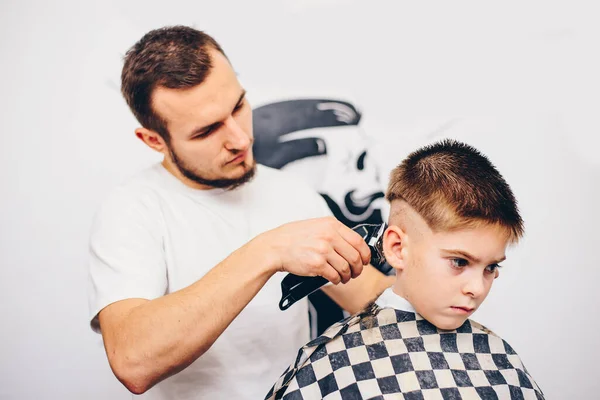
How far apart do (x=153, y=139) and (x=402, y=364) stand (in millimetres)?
957

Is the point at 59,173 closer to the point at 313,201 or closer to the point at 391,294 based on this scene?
the point at 313,201

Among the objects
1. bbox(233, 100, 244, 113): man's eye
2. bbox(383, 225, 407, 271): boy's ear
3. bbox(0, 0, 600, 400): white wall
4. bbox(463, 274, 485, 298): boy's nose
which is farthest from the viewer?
bbox(0, 0, 600, 400): white wall

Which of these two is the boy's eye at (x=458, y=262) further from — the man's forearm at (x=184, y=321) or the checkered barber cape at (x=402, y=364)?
the man's forearm at (x=184, y=321)

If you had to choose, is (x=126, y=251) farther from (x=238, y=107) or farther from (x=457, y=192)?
(x=457, y=192)

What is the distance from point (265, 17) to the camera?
1799 mm

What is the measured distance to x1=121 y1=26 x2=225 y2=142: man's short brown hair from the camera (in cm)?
142

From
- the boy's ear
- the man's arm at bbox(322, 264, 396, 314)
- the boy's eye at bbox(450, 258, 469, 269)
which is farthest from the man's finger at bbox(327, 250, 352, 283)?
the man's arm at bbox(322, 264, 396, 314)

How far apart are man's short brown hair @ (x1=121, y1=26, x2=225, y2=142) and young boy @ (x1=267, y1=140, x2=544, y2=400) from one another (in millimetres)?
619

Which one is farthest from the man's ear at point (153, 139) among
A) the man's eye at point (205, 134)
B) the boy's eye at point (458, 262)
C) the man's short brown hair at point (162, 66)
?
the boy's eye at point (458, 262)

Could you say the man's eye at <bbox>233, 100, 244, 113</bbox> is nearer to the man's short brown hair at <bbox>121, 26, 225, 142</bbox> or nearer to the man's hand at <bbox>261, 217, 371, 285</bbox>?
the man's short brown hair at <bbox>121, 26, 225, 142</bbox>

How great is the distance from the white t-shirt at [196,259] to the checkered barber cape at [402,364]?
0.81ft

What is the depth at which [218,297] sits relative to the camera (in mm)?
Result: 1141

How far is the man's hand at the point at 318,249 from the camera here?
1.14 m

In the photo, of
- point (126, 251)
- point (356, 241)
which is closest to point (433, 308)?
point (356, 241)
